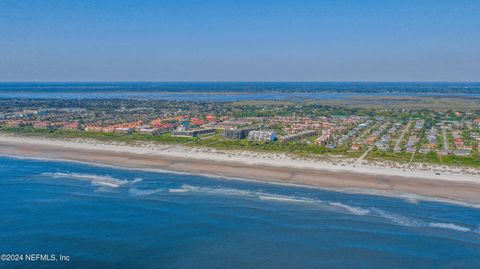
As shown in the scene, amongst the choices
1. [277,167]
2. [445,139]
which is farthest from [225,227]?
[445,139]

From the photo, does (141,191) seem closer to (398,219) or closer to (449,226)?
(398,219)

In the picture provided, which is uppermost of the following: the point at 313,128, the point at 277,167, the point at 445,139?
the point at 313,128

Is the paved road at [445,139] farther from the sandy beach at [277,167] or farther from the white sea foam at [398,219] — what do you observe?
the white sea foam at [398,219]

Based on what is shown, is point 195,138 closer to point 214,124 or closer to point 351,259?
point 214,124

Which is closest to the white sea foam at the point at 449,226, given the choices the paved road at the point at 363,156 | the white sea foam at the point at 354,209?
the white sea foam at the point at 354,209

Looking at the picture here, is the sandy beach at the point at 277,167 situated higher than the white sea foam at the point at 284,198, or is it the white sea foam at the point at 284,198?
the sandy beach at the point at 277,167

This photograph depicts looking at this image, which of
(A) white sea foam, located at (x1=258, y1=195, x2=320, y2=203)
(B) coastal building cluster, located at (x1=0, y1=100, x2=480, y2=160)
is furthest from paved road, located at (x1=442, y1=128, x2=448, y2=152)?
(A) white sea foam, located at (x1=258, y1=195, x2=320, y2=203)
